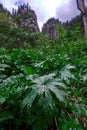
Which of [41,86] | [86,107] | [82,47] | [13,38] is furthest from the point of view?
[13,38]

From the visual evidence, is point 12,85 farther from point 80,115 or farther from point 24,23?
point 24,23

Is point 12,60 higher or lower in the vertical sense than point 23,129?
higher

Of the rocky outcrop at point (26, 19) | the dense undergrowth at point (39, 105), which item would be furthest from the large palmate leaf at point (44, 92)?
the rocky outcrop at point (26, 19)

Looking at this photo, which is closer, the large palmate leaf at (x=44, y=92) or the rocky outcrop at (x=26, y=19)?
the large palmate leaf at (x=44, y=92)

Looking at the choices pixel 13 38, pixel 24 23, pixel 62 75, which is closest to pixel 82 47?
pixel 62 75

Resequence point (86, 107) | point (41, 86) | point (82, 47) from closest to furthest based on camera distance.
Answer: point (41, 86)
point (86, 107)
point (82, 47)

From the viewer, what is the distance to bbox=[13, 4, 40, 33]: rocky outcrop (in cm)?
6402

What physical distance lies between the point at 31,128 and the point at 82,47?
14.2 feet

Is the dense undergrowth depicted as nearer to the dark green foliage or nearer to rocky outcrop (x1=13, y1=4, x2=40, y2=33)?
the dark green foliage

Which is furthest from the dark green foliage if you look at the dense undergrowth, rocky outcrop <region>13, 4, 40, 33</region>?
rocky outcrop <region>13, 4, 40, 33</region>

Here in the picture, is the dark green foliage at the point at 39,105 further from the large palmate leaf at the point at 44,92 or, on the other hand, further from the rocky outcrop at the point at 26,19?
the rocky outcrop at the point at 26,19

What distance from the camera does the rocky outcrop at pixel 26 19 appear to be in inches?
2520

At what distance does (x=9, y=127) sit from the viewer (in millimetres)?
2369

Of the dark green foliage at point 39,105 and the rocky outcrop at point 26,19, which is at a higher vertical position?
the rocky outcrop at point 26,19
